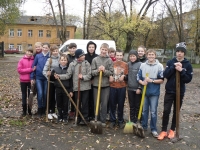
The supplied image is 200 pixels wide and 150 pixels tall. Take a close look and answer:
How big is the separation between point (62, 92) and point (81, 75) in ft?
2.43

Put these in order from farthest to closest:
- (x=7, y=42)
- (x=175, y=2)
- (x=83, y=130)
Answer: (x=7, y=42) < (x=175, y=2) < (x=83, y=130)

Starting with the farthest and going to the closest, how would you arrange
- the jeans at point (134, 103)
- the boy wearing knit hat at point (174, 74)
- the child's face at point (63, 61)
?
the child's face at point (63, 61), the jeans at point (134, 103), the boy wearing knit hat at point (174, 74)

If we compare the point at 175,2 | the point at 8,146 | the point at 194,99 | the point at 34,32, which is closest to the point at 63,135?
the point at 8,146

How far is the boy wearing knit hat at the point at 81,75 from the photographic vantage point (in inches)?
221

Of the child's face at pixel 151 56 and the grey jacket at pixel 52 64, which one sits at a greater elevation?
the child's face at pixel 151 56

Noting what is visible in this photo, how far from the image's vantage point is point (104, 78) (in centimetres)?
558

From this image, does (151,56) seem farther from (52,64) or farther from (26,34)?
(26,34)

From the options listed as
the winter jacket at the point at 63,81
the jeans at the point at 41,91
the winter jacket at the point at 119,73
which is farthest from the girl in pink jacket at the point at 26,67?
the winter jacket at the point at 119,73

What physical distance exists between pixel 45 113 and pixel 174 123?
334 centimetres

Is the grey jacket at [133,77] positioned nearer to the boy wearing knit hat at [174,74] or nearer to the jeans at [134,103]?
the jeans at [134,103]

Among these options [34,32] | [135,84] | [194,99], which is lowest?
[194,99]

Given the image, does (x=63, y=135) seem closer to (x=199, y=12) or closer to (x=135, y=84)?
(x=135, y=84)

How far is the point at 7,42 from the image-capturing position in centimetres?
5734

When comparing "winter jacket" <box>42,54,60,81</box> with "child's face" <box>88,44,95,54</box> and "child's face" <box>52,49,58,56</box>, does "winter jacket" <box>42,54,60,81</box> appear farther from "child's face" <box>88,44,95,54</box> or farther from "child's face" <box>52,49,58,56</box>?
"child's face" <box>88,44,95,54</box>
